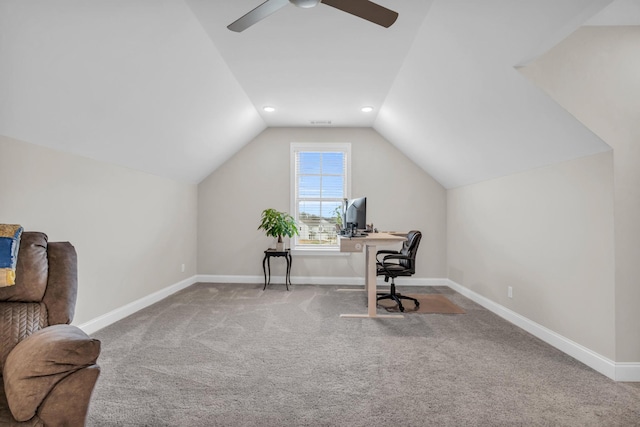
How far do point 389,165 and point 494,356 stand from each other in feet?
12.0

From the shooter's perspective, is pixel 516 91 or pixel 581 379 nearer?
pixel 581 379

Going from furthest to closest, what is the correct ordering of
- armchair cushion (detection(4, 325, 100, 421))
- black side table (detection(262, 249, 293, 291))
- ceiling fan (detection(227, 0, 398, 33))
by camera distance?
1. black side table (detection(262, 249, 293, 291))
2. ceiling fan (detection(227, 0, 398, 33))
3. armchair cushion (detection(4, 325, 100, 421))

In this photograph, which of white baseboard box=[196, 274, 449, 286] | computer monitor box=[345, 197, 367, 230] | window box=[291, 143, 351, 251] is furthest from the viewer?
window box=[291, 143, 351, 251]

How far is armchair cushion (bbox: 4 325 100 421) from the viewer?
1.20 metres

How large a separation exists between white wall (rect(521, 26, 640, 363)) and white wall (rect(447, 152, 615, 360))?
0.22 feet

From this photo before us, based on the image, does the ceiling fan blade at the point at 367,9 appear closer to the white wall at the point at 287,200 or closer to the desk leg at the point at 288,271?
the white wall at the point at 287,200

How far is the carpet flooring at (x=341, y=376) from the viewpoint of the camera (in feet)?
6.44

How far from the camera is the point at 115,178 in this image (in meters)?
3.70

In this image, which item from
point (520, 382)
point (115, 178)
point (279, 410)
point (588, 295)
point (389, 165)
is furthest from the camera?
point (389, 165)

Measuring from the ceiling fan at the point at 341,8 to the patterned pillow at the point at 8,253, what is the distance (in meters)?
1.66

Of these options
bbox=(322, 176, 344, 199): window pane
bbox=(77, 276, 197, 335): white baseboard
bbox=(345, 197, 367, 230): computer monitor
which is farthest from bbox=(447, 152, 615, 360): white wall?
bbox=(77, 276, 197, 335): white baseboard

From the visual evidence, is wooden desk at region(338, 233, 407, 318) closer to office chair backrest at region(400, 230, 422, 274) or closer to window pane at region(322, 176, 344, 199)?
office chair backrest at region(400, 230, 422, 274)

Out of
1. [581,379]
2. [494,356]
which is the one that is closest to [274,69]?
[494,356]

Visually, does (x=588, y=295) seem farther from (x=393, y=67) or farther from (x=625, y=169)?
(x=393, y=67)
